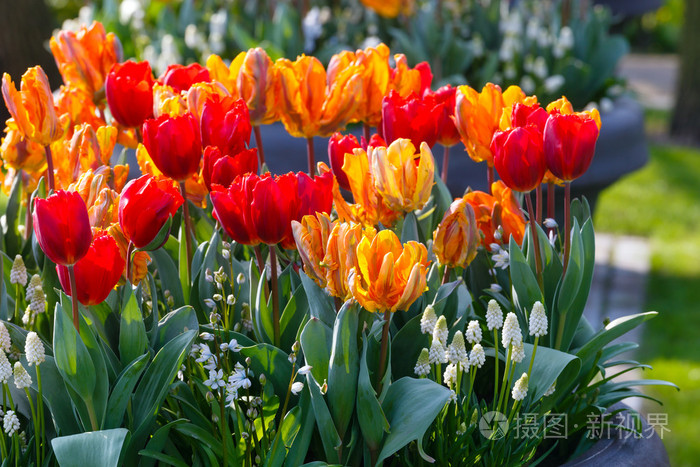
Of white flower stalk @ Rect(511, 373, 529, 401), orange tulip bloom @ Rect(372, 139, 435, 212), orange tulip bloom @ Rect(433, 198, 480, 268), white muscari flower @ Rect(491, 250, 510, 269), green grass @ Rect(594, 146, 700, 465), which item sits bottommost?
green grass @ Rect(594, 146, 700, 465)

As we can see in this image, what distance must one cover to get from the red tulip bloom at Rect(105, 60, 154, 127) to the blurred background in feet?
6.24

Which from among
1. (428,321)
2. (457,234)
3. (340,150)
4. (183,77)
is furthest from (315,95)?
(428,321)

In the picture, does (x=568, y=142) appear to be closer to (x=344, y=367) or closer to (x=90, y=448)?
(x=344, y=367)

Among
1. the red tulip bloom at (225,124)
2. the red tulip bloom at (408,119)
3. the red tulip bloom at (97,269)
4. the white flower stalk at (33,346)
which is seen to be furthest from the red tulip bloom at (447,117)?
the white flower stalk at (33,346)

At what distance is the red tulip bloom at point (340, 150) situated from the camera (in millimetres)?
1328

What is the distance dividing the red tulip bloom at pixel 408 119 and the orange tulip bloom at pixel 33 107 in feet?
1.72

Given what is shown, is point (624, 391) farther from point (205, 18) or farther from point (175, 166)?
point (205, 18)

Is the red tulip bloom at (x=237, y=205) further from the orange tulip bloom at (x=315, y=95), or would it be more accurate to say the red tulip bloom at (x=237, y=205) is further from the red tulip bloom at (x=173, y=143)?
the orange tulip bloom at (x=315, y=95)

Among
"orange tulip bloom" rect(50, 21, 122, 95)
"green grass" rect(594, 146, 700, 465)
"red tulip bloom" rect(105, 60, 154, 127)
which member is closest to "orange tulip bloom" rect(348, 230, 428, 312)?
"red tulip bloom" rect(105, 60, 154, 127)

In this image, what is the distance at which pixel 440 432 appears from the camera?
116cm

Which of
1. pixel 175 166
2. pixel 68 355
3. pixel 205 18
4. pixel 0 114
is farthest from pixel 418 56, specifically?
pixel 68 355

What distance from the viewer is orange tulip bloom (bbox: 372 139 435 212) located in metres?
1.18

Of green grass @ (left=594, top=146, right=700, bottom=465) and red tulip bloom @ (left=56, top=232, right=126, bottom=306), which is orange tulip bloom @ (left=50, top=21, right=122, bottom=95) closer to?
red tulip bloom @ (left=56, top=232, right=126, bottom=306)

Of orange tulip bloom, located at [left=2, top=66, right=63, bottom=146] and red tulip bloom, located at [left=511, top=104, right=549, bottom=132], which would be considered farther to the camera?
orange tulip bloom, located at [left=2, top=66, right=63, bottom=146]
